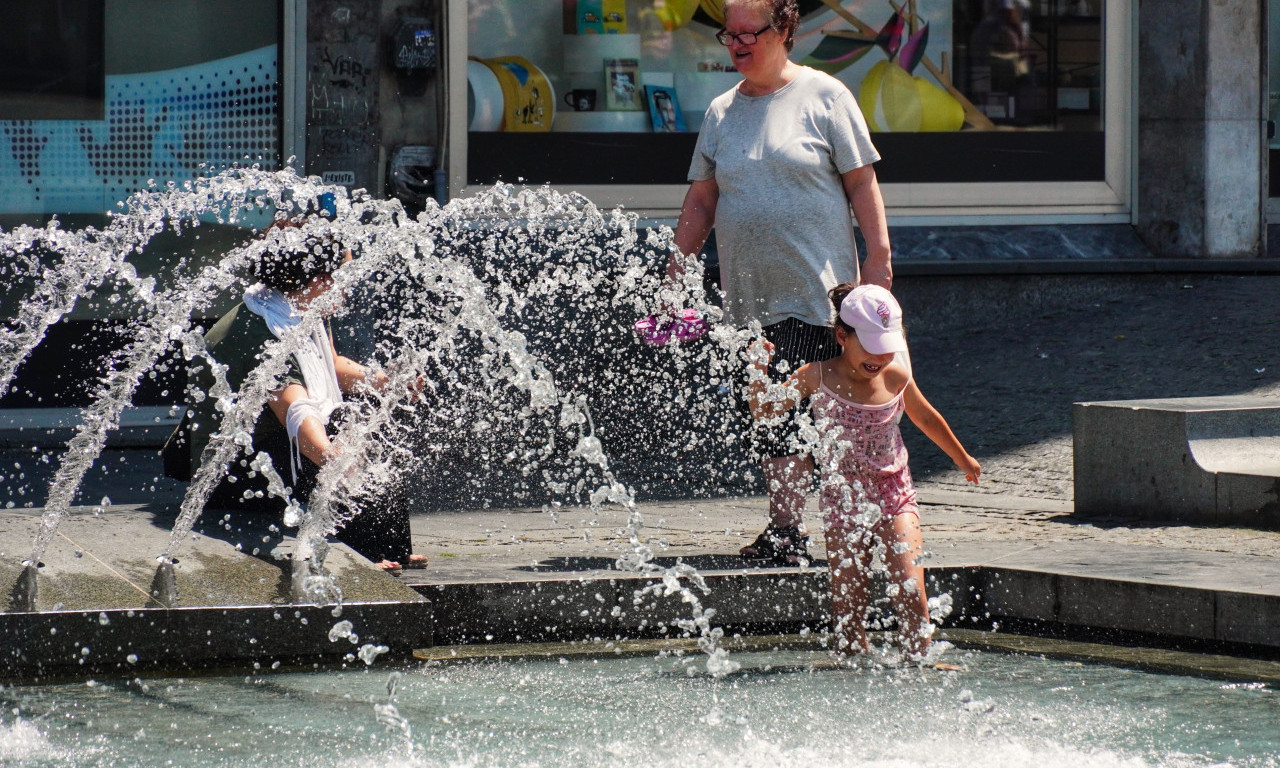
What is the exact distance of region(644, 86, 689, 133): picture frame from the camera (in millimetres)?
10438

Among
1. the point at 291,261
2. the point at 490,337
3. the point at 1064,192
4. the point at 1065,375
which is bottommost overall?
the point at 1065,375

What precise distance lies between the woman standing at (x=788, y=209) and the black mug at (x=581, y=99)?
5.31 meters

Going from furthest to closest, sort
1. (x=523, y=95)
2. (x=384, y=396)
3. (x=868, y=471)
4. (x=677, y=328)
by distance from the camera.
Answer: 1. (x=523, y=95)
2. (x=384, y=396)
3. (x=677, y=328)
4. (x=868, y=471)

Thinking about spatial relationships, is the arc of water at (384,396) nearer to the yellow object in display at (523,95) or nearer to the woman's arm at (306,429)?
the woman's arm at (306,429)

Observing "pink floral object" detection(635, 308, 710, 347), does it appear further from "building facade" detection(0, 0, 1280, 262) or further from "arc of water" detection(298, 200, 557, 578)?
"building facade" detection(0, 0, 1280, 262)

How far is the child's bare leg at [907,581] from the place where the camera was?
4387 millimetres

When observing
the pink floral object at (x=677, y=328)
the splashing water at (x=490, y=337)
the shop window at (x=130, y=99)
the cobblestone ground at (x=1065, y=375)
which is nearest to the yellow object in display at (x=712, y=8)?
the splashing water at (x=490, y=337)

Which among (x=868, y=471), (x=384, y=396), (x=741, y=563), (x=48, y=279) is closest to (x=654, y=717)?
(x=868, y=471)

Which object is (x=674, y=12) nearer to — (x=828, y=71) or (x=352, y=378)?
(x=828, y=71)

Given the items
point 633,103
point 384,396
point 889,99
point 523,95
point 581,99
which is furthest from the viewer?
point 889,99

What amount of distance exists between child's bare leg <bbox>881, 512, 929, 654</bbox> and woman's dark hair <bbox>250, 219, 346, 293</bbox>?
1794 millimetres

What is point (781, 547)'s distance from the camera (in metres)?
4.93

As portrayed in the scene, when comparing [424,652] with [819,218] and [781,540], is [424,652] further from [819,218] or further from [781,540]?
[819,218]

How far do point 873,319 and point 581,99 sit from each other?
6.25 m
